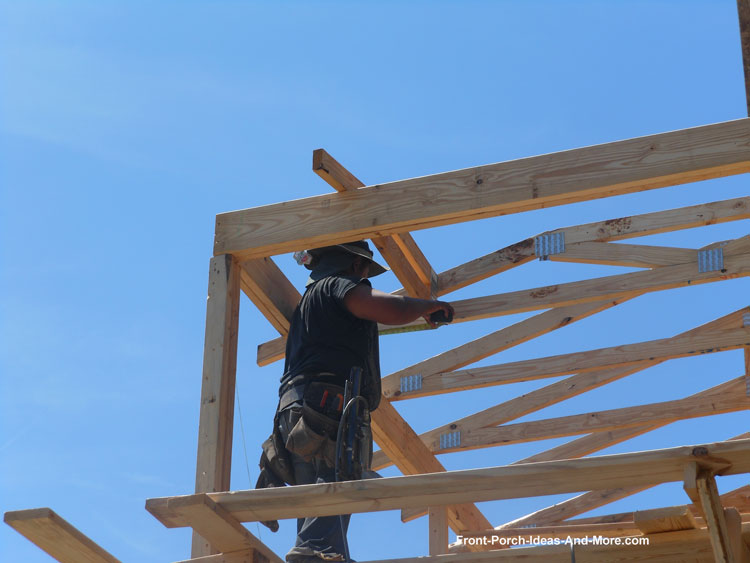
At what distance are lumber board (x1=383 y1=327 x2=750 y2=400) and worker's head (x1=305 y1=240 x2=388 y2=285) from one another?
2807 mm

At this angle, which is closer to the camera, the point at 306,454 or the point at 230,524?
the point at 230,524

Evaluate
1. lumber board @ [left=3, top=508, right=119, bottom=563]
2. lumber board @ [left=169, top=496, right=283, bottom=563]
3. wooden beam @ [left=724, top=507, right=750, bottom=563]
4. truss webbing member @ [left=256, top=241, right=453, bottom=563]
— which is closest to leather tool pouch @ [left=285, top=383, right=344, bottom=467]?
truss webbing member @ [left=256, top=241, right=453, bottom=563]

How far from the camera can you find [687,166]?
14.2ft

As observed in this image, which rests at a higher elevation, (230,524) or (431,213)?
(431,213)

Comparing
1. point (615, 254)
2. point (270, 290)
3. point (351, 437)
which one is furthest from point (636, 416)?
point (351, 437)

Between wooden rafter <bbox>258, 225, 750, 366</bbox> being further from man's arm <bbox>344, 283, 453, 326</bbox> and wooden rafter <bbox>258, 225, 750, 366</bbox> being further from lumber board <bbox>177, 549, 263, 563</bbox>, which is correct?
lumber board <bbox>177, 549, 263, 563</bbox>

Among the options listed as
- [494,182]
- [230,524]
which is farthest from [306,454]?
[494,182]

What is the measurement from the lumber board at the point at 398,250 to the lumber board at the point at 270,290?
1.70 feet

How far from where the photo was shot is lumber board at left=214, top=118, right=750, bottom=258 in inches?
171

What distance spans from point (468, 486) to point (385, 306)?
1.45 m

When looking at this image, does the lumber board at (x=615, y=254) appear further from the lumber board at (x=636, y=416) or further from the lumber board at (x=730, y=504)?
the lumber board at (x=730, y=504)

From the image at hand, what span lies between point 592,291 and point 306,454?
10.5 feet

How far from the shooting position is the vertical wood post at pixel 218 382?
4445 millimetres

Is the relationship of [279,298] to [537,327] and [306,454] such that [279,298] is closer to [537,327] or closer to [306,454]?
[306,454]
